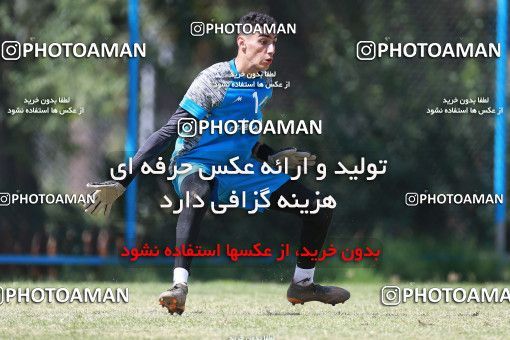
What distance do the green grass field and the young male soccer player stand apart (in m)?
0.28

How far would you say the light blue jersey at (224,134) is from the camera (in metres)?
7.07

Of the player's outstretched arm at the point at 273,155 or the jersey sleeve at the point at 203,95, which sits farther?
the player's outstretched arm at the point at 273,155

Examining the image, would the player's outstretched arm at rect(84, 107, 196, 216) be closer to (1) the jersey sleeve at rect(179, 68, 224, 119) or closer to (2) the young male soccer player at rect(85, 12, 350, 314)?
(2) the young male soccer player at rect(85, 12, 350, 314)

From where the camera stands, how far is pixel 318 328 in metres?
6.34

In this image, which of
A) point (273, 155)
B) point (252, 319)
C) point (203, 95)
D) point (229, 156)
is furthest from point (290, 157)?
point (252, 319)

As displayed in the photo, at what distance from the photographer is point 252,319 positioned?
6773 mm

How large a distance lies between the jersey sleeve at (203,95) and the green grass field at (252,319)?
1.21 meters

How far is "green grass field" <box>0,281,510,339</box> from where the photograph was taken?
6.08 meters

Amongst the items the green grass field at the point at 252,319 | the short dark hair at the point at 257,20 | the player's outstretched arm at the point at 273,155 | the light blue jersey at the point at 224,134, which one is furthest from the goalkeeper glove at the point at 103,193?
the short dark hair at the point at 257,20

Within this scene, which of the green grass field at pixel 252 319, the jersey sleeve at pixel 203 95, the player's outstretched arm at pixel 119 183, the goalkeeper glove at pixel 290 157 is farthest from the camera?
the goalkeeper glove at pixel 290 157

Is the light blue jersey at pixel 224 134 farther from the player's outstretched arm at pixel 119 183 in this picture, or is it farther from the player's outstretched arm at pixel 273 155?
the player's outstretched arm at pixel 119 183

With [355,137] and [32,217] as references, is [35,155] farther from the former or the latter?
[355,137]

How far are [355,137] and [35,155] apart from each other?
9.51 ft

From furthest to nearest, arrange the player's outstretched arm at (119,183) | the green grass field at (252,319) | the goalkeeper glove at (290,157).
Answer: the goalkeeper glove at (290,157), the player's outstretched arm at (119,183), the green grass field at (252,319)
